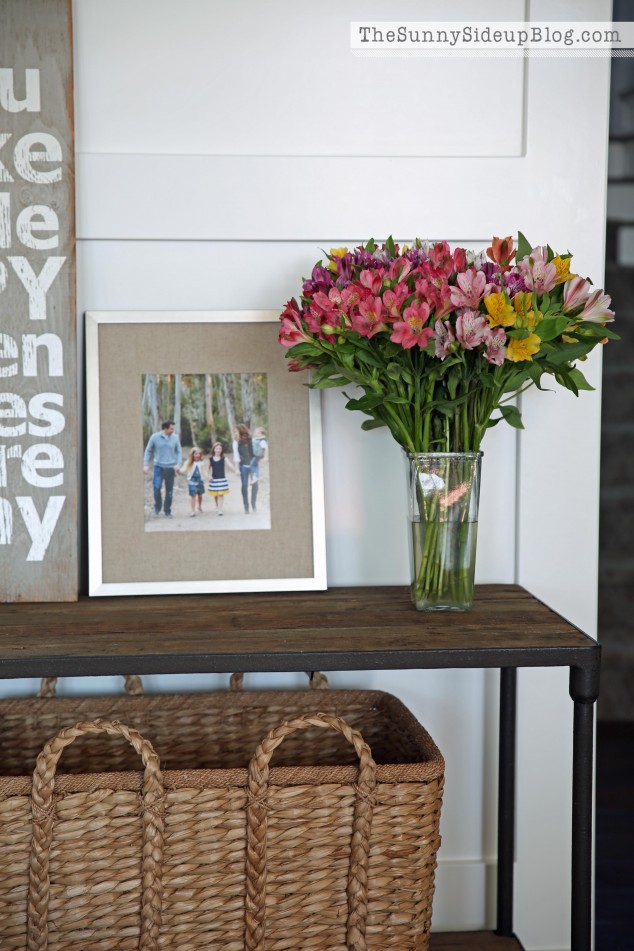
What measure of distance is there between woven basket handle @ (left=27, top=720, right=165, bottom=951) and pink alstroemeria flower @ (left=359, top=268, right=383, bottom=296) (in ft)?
2.42

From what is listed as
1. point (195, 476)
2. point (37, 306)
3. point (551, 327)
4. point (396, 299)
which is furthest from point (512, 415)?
point (37, 306)

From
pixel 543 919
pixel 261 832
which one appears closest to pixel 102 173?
pixel 261 832

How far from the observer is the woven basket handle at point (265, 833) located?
1.26m

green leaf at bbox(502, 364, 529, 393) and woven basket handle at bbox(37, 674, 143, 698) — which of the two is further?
woven basket handle at bbox(37, 674, 143, 698)

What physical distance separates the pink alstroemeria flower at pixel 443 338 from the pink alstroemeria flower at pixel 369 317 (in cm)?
8

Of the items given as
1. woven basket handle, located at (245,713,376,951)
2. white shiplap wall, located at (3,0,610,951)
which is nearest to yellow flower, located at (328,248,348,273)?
white shiplap wall, located at (3,0,610,951)

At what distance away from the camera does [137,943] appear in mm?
1308

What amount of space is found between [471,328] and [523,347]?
0.28 feet

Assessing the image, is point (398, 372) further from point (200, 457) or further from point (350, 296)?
point (200, 457)

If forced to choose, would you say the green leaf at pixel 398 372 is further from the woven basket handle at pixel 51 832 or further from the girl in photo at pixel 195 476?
the woven basket handle at pixel 51 832

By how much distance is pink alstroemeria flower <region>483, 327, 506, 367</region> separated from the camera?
4.12 ft

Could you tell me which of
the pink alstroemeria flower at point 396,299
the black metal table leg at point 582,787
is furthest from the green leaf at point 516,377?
the black metal table leg at point 582,787

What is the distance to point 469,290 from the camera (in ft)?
4.14

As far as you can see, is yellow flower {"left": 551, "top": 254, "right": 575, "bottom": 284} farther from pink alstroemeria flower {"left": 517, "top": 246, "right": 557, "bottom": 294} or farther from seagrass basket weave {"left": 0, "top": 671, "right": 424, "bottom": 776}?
seagrass basket weave {"left": 0, "top": 671, "right": 424, "bottom": 776}
